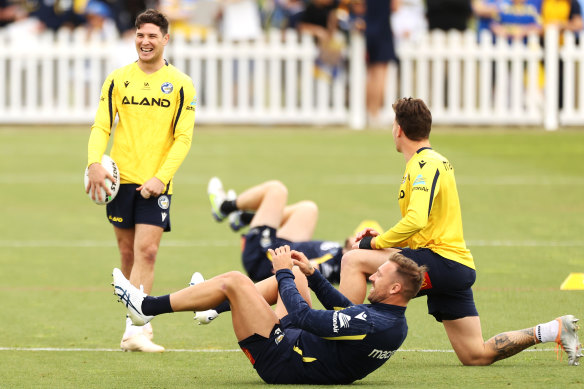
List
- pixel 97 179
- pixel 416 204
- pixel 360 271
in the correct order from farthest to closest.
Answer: pixel 97 179 < pixel 360 271 < pixel 416 204

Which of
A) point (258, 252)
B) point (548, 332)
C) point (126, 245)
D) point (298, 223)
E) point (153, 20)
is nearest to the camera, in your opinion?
point (548, 332)

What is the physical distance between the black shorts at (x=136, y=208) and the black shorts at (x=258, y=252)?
2037 millimetres

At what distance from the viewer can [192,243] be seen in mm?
13508

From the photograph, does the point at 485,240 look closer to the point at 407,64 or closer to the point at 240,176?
the point at 240,176

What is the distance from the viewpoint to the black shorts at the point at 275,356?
7.09m

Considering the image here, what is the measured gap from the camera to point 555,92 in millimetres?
22891

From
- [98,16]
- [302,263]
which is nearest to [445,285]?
[302,263]

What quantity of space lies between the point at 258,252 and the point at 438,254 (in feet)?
10.4

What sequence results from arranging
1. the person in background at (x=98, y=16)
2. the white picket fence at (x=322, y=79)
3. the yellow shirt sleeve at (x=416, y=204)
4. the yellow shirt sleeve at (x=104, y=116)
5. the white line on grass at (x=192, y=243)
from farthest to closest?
the person in background at (x=98, y=16) → the white picket fence at (x=322, y=79) → the white line on grass at (x=192, y=243) → the yellow shirt sleeve at (x=104, y=116) → the yellow shirt sleeve at (x=416, y=204)

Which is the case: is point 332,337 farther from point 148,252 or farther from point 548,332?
point 148,252

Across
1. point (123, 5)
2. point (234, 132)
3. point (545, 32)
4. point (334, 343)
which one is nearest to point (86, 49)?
point (123, 5)

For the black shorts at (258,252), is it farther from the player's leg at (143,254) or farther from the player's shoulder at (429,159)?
the player's shoulder at (429,159)

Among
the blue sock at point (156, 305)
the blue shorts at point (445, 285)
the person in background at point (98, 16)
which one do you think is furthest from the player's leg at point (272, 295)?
the person in background at point (98, 16)

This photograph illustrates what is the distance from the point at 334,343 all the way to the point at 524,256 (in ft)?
18.9
